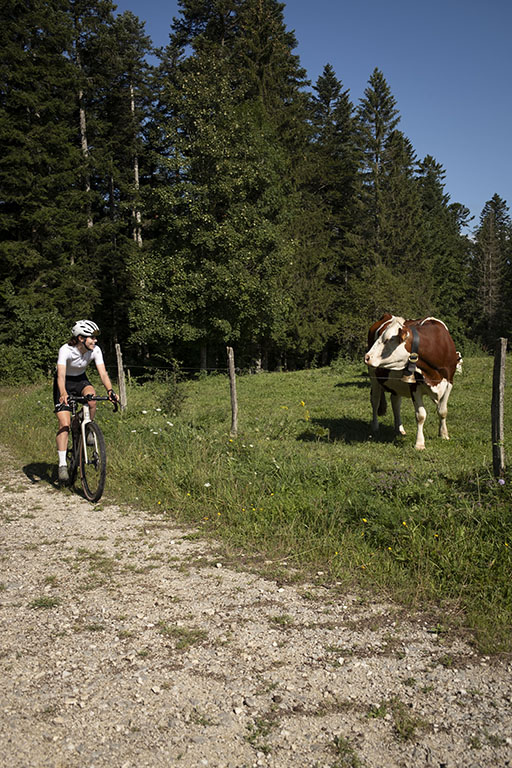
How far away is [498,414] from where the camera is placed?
6.12m

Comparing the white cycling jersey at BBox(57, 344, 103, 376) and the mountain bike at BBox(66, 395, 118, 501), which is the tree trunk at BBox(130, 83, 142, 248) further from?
the mountain bike at BBox(66, 395, 118, 501)

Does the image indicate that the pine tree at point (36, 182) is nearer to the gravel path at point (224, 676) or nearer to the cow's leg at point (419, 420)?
the cow's leg at point (419, 420)

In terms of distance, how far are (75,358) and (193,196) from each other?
73.2 ft

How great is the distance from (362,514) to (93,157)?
32.6 metres

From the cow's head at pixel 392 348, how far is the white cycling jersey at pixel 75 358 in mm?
4414

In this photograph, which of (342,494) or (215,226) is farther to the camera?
(215,226)

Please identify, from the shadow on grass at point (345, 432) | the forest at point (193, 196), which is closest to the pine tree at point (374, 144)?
the forest at point (193, 196)

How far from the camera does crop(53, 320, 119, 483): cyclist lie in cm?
735

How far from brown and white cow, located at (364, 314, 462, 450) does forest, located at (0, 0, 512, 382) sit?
59.2 feet

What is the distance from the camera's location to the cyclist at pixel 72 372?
735 cm

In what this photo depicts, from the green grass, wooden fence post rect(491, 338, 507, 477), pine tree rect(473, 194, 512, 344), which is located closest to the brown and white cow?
the green grass

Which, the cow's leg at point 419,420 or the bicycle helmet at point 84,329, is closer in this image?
the bicycle helmet at point 84,329

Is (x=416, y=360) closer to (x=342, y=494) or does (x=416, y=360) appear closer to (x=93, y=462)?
(x=342, y=494)

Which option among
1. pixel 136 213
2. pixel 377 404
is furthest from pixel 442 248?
pixel 377 404
